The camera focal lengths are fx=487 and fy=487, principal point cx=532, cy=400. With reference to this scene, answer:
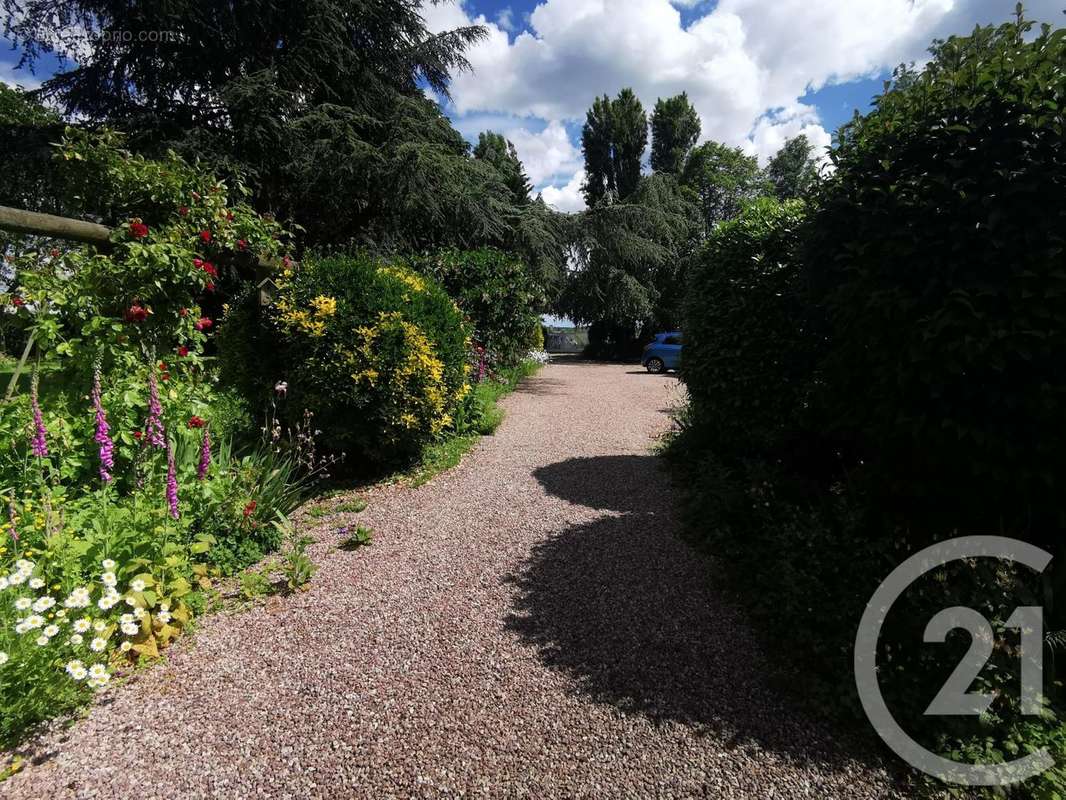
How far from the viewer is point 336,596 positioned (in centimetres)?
291

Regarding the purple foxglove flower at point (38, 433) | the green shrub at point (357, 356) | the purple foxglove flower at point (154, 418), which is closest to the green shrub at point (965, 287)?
the green shrub at point (357, 356)

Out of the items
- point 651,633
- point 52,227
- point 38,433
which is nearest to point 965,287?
point 651,633

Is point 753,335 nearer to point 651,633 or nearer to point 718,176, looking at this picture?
point 651,633

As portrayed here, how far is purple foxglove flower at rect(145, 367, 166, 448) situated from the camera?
2.73 metres

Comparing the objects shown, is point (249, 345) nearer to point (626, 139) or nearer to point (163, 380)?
point (163, 380)

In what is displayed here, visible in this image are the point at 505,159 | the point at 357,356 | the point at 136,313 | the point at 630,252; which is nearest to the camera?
the point at 136,313

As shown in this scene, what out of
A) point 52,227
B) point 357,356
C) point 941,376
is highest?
point 52,227

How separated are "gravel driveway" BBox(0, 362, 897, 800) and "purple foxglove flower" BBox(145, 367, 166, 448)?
3.60 feet

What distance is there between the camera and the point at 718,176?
82.8ft

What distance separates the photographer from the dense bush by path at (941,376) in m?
2.01

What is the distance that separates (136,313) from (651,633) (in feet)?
11.8

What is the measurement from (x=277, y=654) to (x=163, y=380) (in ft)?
6.66

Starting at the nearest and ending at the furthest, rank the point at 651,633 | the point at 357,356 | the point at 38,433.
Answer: the point at 38,433, the point at 651,633, the point at 357,356

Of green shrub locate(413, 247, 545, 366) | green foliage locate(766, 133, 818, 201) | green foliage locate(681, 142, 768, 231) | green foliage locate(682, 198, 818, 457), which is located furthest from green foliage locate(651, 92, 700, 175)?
green foliage locate(682, 198, 818, 457)
